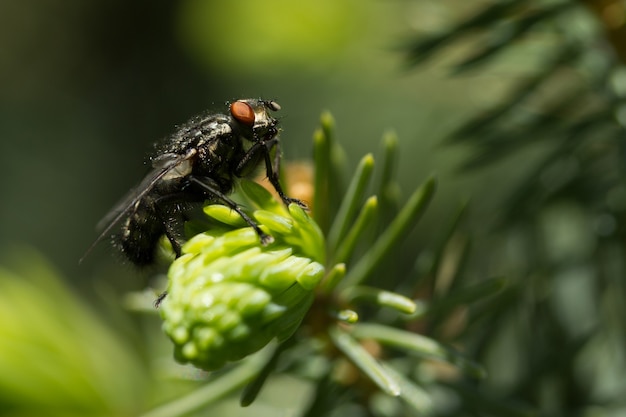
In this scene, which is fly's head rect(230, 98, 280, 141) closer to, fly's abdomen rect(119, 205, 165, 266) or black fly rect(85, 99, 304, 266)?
black fly rect(85, 99, 304, 266)

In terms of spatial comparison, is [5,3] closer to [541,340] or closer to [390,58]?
[390,58]

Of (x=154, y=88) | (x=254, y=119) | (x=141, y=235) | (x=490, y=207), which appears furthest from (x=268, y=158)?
(x=154, y=88)

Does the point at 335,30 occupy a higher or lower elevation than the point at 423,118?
higher

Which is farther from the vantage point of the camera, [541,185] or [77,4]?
[77,4]

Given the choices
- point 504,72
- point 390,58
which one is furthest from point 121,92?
point 504,72

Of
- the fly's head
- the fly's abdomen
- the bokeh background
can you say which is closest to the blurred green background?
the bokeh background

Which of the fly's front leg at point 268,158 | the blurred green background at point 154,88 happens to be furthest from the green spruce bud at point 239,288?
the blurred green background at point 154,88

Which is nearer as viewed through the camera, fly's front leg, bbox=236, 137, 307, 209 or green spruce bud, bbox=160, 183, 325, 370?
green spruce bud, bbox=160, 183, 325, 370
